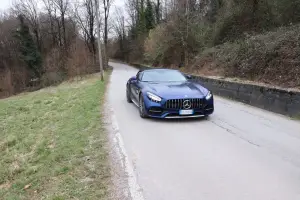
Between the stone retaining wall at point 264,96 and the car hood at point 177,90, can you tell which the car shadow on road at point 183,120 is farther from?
the stone retaining wall at point 264,96

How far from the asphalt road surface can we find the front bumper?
18 cm

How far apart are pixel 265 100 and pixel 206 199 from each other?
7149 millimetres

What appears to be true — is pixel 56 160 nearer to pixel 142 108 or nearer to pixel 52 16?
pixel 142 108

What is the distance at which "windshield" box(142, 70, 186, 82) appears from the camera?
31.2ft

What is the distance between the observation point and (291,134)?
22.2 ft

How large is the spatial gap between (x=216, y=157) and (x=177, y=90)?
321 cm

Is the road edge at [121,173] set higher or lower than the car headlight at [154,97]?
lower

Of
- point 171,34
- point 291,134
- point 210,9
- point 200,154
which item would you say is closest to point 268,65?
point 291,134

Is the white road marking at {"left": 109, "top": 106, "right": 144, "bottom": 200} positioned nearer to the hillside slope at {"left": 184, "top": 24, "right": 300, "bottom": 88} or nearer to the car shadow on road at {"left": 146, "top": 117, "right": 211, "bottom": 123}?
the car shadow on road at {"left": 146, "top": 117, "right": 211, "bottom": 123}

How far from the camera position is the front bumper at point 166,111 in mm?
7746

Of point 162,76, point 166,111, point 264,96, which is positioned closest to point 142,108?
point 166,111

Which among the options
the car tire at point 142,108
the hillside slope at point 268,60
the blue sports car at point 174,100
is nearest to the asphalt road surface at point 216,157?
the car tire at point 142,108

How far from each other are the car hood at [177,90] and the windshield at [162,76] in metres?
0.50

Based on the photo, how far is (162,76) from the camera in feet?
Answer: 31.8
